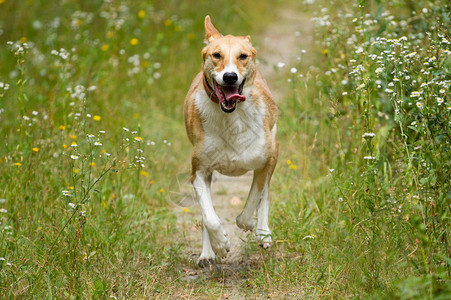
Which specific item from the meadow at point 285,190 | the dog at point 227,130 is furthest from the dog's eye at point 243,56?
the meadow at point 285,190

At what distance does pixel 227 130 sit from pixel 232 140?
0.08 metres

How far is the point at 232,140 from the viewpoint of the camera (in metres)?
4.53

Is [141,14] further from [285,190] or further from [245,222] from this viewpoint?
[245,222]

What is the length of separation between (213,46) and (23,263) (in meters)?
1.98

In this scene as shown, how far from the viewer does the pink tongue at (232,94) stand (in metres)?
4.30

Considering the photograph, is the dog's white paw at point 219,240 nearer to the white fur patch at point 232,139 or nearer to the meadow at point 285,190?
the meadow at point 285,190

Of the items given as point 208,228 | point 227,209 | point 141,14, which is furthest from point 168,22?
point 208,228

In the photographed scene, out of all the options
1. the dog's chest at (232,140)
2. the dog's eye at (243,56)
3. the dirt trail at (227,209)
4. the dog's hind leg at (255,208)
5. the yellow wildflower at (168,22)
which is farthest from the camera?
the yellow wildflower at (168,22)

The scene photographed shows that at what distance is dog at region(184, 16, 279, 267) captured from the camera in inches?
171

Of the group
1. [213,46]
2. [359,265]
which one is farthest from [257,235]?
[213,46]

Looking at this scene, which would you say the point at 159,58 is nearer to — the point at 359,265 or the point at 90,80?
the point at 90,80

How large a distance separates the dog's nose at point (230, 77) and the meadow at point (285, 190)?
71cm

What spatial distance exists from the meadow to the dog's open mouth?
68 cm

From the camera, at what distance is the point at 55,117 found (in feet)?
19.5
